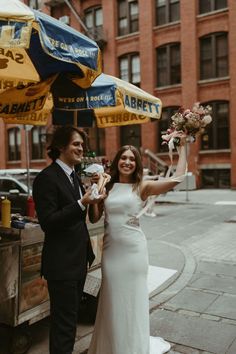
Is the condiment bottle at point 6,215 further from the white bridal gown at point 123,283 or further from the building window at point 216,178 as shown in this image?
the building window at point 216,178

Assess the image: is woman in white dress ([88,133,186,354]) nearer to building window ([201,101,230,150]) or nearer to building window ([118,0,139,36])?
building window ([201,101,230,150])

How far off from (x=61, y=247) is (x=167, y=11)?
2432cm

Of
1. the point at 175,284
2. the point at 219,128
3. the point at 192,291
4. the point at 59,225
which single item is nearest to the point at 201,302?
the point at 192,291

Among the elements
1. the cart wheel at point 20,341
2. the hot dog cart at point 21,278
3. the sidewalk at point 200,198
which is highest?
the hot dog cart at point 21,278

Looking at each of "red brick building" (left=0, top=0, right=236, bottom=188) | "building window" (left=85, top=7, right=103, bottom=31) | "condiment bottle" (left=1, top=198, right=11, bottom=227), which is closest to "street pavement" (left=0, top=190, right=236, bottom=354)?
"condiment bottle" (left=1, top=198, right=11, bottom=227)

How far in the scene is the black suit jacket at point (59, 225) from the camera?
284 centimetres

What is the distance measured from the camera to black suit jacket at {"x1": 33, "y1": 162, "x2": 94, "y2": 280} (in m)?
2.84

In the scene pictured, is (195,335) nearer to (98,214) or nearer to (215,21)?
(98,214)

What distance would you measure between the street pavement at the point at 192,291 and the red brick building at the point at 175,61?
11376 millimetres

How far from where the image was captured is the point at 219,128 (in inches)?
904

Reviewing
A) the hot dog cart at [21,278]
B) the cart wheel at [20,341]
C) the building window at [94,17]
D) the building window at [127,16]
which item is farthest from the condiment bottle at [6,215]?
the building window at [94,17]

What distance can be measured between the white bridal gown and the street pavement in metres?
0.71

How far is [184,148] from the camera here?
347cm

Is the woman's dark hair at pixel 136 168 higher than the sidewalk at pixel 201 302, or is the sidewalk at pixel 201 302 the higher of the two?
the woman's dark hair at pixel 136 168
